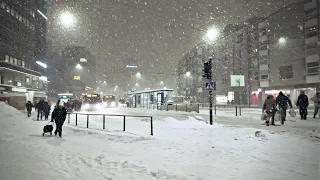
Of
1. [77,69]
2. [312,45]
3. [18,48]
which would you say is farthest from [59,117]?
[77,69]

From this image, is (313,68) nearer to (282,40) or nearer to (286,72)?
(286,72)

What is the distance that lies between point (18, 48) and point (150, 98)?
2832 centimetres

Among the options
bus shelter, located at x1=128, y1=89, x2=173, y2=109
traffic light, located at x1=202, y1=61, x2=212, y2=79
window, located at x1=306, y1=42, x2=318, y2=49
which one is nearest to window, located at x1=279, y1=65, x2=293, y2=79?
window, located at x1=306, y1=42, x2=318, y2=49

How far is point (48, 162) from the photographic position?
6.58 metres

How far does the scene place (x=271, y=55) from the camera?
44094mm

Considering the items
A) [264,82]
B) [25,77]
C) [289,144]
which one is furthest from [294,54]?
[25,77]

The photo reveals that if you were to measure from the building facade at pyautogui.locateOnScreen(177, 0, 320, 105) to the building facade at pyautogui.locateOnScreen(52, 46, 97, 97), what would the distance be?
61157mm

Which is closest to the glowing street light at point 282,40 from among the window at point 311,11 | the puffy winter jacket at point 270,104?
the window at point 311,11

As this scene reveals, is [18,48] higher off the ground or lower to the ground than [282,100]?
higher

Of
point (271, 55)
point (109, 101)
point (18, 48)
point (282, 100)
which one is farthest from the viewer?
point (109, 101)

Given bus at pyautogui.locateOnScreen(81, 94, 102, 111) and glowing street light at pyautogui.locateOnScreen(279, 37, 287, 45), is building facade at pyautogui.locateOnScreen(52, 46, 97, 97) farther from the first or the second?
glowing street light at pyautogui.locateOnScreen(279, 37, 287, 45)

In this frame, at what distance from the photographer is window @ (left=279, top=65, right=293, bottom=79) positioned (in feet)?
133

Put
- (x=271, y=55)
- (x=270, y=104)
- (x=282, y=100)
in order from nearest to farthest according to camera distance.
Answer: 1. (x=270, y=104)
2. (x=282, y=100)
3. (x=271, y=55)

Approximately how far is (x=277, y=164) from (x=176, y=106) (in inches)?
898
